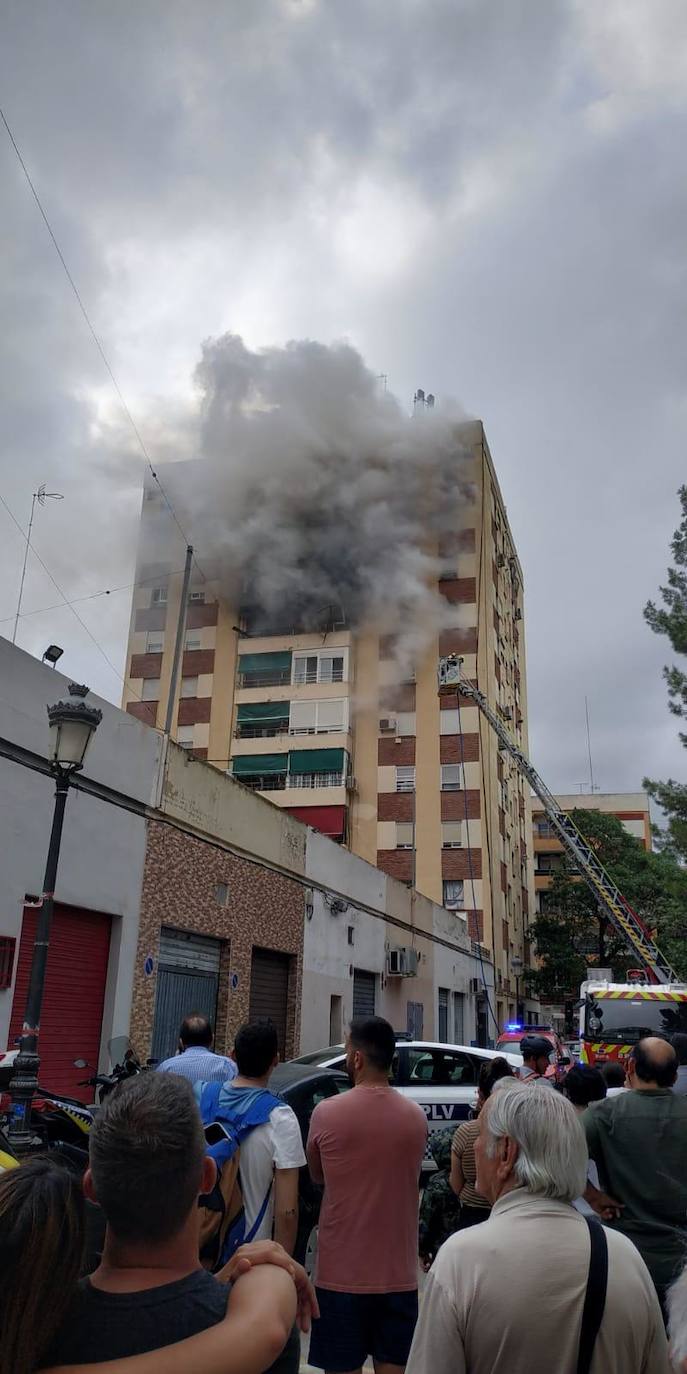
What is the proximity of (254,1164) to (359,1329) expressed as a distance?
→ 0.65m

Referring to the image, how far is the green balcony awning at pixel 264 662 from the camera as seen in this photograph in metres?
37.0

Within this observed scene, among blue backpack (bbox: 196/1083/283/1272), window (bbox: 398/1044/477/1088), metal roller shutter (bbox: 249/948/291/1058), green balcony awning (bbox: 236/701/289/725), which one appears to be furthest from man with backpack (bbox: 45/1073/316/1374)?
green balcony awning (bbox: 236/701/289/725)

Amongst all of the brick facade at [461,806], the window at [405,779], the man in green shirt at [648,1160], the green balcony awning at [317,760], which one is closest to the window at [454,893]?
the brick facade at [461,806]

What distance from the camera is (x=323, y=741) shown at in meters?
35.0

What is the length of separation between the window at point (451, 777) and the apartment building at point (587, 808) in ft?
74.3

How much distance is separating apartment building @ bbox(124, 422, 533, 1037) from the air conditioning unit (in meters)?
8.87

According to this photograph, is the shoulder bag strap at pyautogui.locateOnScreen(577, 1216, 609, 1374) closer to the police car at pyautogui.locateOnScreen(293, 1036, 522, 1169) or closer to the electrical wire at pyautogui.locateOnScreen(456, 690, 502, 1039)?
the police car at pyautogui.locateOnScreen(293, 1036, 522, 1169)

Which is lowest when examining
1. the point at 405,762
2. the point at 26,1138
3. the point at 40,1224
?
the point at 26,1138

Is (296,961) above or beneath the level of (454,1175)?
above

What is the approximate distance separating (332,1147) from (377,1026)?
0.46m

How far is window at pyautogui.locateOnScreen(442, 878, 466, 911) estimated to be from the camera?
34.1 m

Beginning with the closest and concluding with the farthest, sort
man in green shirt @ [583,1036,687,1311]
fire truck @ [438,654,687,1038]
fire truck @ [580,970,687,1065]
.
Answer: man in green shirt @ [583,1036,687,1311]
fire truck @ [580,970,687,1065]
fire truck @ [438,654,687,1038]

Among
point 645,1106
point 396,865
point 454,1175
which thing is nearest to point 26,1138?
point 454,1175

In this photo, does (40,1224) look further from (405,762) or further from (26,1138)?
(405,762)
